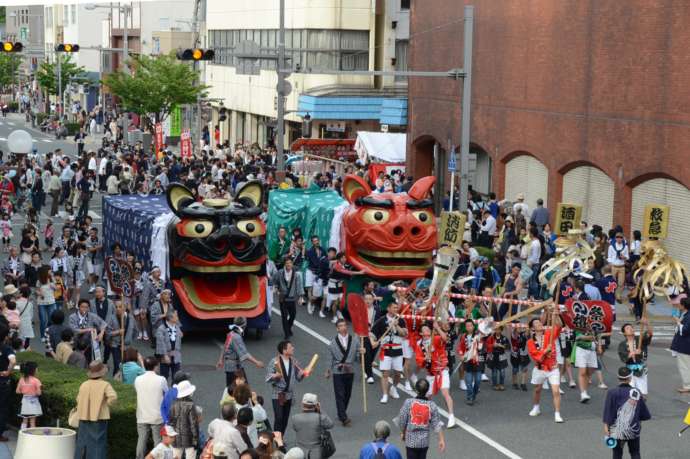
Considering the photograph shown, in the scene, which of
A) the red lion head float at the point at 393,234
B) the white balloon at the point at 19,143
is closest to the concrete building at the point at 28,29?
the white balloon at the point at 19,143

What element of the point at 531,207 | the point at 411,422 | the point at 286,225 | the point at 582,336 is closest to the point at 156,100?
the point at 531,207

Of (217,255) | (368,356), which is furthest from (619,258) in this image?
(217,255)

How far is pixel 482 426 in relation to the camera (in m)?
18.4

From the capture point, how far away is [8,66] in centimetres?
12269

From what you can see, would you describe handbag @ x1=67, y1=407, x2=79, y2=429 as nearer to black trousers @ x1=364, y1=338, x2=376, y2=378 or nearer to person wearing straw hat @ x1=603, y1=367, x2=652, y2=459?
black trousers @ x1=364, y1=338, x2=376, y2=378

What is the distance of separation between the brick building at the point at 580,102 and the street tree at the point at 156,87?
21149 millimetres

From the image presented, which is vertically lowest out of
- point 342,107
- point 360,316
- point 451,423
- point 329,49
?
point 451,423

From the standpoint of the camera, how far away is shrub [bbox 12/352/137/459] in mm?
16188

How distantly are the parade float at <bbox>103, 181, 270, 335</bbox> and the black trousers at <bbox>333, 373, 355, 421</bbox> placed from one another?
495cm

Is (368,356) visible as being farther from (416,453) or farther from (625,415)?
(625,415)

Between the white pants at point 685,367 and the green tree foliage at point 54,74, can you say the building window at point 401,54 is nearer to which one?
the white pants at point 685,367

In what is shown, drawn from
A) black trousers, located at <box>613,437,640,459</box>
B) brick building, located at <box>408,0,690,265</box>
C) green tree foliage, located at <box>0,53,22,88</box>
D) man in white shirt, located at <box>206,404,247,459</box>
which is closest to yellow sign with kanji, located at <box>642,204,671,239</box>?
brick building, located at <box>408,0,690,265</box>

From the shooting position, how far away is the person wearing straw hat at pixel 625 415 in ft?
51.4

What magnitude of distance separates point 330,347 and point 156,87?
156 feet
